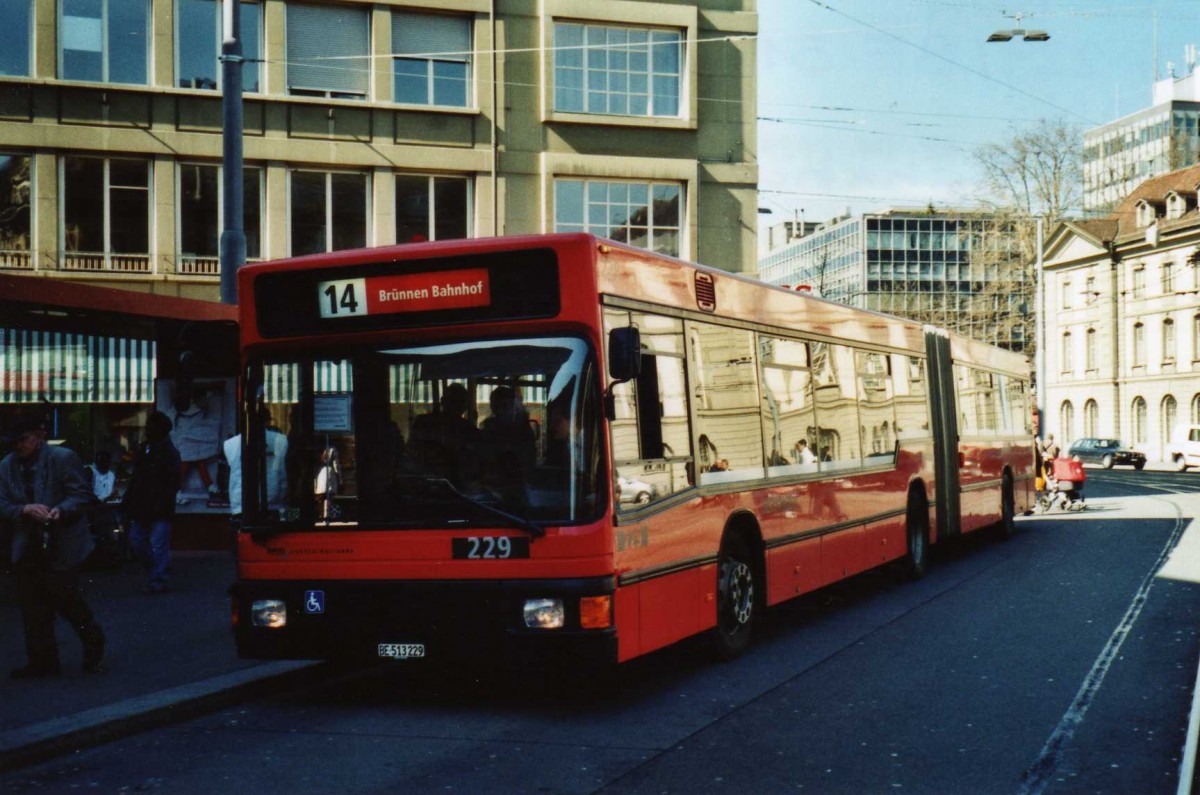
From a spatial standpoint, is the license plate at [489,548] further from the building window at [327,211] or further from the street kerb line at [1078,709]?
the building window at [327,211]

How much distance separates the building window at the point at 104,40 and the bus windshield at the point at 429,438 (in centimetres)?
1708

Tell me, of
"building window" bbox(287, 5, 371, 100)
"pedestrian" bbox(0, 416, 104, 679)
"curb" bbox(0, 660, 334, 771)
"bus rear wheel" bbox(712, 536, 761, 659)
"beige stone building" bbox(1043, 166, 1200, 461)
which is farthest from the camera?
"beige stone building" bbox(1043, 166, 1200, 461)

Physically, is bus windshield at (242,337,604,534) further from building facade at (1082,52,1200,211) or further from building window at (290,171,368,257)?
building facade at (1082,52,1200,211)

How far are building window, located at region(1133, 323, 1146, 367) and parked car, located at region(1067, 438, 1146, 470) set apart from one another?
12.0 m

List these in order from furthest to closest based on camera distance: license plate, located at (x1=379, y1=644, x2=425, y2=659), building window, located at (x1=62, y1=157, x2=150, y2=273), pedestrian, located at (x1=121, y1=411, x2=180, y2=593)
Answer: building window, located at (x1=62, y1=157, x2=150, y2=273) → pedestrian, located at (x1=121, y1=411, x2=180, y2=593) → license plate, located at (x1=379, y1=644, x2=425, y2=659)

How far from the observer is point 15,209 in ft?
74.7

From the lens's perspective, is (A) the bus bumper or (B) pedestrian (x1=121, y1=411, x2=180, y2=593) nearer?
(A) the bus bumper

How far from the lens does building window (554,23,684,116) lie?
82.6 ft

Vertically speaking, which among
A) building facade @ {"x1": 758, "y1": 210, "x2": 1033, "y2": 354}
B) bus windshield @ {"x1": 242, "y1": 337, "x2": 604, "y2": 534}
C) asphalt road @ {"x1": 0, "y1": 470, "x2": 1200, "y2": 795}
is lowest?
asphalt road @ {"x1": 0, "y1": 470, "x2": 1200, "y2": 795}

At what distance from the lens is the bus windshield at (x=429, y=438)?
739 centimetres

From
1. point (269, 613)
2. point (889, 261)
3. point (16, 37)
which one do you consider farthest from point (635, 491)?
point (889, 261)

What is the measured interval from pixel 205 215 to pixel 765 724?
1867 cm

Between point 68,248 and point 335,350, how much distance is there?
16.8 metres

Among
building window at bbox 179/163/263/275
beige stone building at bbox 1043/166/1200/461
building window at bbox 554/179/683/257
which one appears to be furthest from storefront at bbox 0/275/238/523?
beige stone building at bbox 1043/166/1200/461
